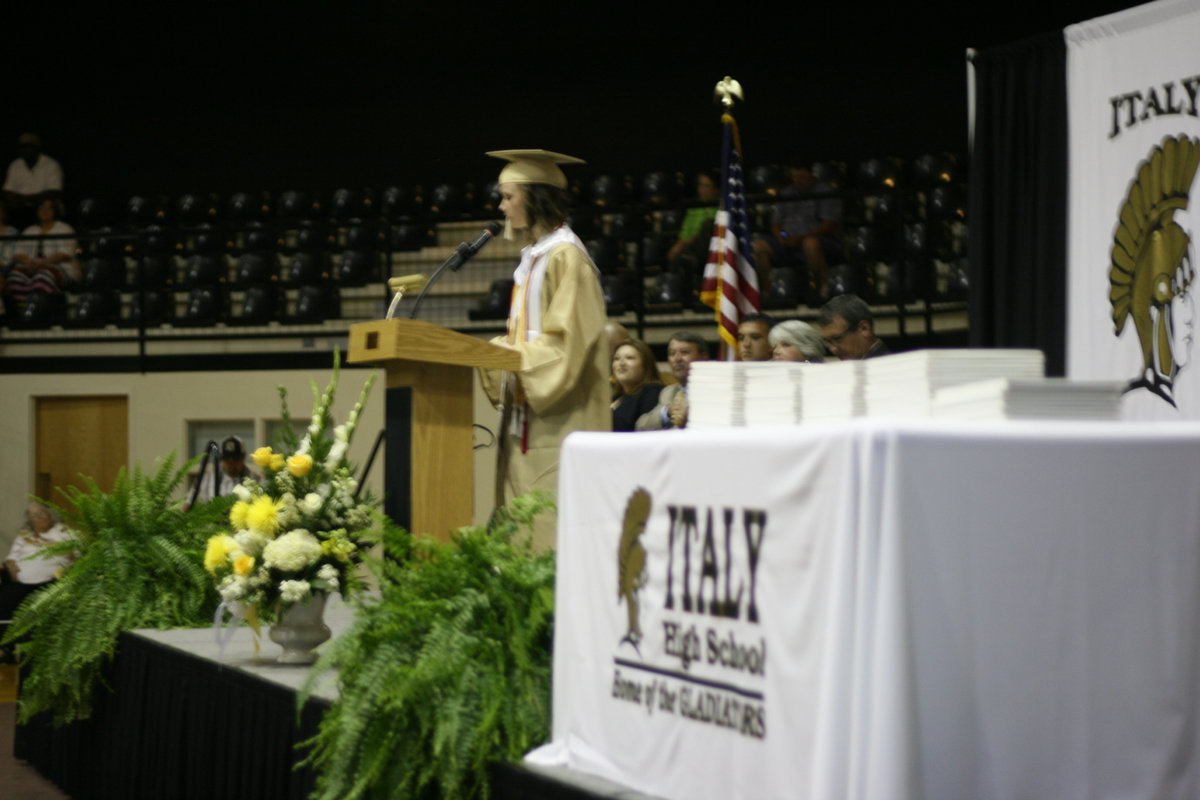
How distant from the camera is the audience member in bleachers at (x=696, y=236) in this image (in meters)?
8.16

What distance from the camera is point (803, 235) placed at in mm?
7996

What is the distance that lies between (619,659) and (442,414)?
118 centimetres

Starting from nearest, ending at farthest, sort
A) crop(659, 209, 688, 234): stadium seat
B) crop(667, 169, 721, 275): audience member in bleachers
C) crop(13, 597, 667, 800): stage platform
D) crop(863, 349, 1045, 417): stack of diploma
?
crop(863, 349, 1045, 417): stack of diploma < crop(13, 597, 667, 800): stage platform < crop(667, 169, 721, 275): audience member in bleachers < crop(659, 209, 688, 234): stadium seat

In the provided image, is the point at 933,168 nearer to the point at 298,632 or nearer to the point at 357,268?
the point at 357,268

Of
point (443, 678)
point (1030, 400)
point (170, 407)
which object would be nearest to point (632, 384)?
point (443, 678)

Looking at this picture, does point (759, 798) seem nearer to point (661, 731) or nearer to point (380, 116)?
point (661, 731)

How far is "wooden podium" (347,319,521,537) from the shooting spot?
3012 millimetres

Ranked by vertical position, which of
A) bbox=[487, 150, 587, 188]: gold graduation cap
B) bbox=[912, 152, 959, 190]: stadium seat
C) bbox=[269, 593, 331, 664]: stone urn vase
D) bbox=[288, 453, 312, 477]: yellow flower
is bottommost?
bbox=[269, 593, 331, 664]: stone urn vase

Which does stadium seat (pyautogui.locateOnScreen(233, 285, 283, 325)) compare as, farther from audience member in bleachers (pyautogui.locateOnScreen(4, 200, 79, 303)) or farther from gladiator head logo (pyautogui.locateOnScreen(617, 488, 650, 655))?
gladiator head logo (pyautogui.locateOnScreen(617, 488, 650, 655))

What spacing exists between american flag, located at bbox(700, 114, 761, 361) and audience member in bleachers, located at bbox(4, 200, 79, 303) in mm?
6236

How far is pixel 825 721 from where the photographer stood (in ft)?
5.21

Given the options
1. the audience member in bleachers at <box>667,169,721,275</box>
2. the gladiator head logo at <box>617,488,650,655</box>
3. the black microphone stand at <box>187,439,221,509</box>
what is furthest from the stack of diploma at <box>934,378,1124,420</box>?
the audience member in bleachers at <box>667,169,721,275</box>

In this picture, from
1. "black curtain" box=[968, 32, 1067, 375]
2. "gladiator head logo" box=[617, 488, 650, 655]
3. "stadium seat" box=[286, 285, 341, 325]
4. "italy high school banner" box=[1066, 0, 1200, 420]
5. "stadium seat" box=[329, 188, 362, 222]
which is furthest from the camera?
"stadium seat" box=[329, 188, 362, 222]

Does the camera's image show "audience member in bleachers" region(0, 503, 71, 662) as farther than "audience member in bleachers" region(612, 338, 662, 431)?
Yes
